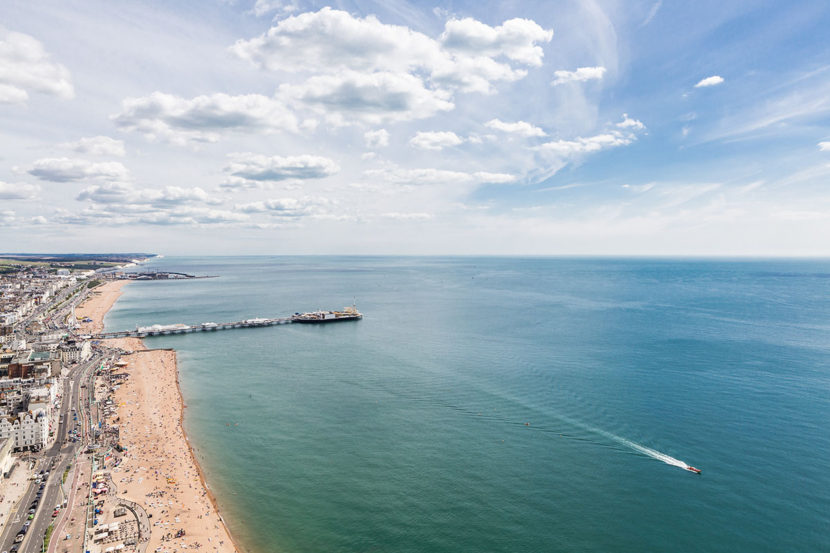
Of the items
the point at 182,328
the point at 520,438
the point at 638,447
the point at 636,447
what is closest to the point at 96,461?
the point at 520,438

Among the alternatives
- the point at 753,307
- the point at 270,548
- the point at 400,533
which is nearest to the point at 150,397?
the point at 270,548

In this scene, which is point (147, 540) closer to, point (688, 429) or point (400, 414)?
point (400, 414)

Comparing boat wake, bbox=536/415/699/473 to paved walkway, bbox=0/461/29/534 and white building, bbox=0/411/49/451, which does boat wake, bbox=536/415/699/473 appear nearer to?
paved walkway, bbox=0/461/29/534

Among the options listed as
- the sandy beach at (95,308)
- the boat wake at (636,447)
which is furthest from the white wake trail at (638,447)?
the sandy beach at (95,308)

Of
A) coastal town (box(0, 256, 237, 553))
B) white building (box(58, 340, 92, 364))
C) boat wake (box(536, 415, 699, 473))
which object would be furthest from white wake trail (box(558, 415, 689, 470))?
white building (box(58, 340, 92, 364))

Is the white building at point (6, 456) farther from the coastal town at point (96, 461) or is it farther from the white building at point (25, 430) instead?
the white building at point (25, 430)
